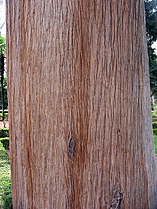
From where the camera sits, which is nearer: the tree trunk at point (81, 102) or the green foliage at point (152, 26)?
the tree trunk at point (81, 102)

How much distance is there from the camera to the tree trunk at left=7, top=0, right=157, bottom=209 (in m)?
0.73

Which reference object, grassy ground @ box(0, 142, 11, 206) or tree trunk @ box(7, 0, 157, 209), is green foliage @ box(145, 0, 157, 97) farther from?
tree trunk @ box(7, 0, 157, 209)

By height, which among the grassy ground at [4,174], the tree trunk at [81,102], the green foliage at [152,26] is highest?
the green foliage at [152,26]

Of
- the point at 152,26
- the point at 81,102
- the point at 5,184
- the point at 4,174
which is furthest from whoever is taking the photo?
the point at 152,26

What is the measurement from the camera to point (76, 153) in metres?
0.73

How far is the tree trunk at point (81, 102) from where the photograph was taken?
0.73 meters

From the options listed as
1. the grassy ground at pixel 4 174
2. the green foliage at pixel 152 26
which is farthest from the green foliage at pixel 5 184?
the green foliage at pixel 152 26

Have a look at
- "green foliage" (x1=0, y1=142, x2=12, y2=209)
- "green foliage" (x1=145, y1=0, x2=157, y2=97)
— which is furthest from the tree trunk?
"green foliage" (x1=145, y1=0, x2=157, y2=97)

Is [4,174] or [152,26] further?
[152,26]

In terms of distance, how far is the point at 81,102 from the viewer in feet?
2.39

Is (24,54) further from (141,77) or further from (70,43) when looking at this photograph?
(141,77)

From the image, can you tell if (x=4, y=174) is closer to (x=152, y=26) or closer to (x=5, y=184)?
(x=5, y=184)

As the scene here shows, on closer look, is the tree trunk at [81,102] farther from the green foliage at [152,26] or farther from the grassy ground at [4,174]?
the green foliage at [152,26]

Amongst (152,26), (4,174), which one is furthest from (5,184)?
(152,26)
